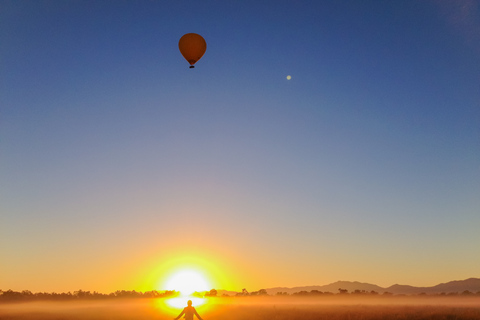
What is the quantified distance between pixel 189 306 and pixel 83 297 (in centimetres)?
9355

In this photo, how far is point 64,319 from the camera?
116ft

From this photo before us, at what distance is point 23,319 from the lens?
36812 millimetres

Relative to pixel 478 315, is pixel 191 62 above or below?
above

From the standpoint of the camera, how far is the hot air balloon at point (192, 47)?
27.5 metres

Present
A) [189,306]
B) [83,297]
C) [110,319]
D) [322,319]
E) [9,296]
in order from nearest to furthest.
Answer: [189,306] < [322,319] < [110,319] < [9,296] < [83,297]

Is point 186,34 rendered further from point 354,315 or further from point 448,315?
point 448,315

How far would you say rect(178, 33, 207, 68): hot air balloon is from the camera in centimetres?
2747

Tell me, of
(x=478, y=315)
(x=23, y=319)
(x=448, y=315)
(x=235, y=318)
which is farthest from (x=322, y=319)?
(x=23, y=319)

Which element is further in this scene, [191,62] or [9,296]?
[9,296]

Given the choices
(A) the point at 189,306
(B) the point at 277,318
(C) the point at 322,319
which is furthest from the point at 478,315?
(A) the point at 189,306

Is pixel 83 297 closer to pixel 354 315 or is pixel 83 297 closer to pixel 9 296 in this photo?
pixel 9 296

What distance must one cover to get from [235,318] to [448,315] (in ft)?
49.3

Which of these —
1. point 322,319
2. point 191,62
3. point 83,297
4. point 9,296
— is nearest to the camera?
point 191,62

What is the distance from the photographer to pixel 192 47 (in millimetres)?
27594
